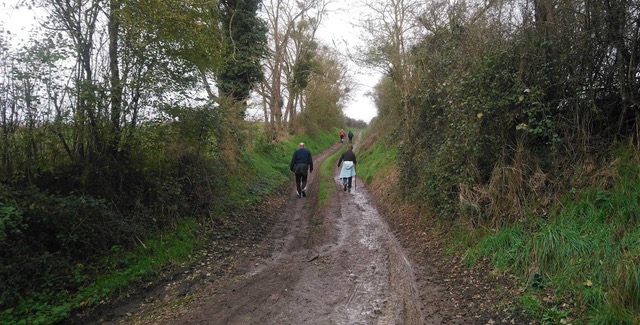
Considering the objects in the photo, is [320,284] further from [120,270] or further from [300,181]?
[300,181]

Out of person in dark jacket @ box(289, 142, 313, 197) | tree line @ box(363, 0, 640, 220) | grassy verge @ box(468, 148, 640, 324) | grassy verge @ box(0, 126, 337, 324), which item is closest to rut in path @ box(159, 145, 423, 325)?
grassy verge @ box(0, 126, 337, 324)

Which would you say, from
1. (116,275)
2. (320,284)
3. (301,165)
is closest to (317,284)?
(320,284)

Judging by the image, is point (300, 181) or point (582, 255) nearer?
point (582, 255)

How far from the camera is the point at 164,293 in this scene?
18.1 ft

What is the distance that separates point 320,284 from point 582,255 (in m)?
3.51

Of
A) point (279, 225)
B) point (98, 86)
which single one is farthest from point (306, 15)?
point (98, 86)

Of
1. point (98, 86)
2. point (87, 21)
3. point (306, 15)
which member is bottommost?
point (98, 86)

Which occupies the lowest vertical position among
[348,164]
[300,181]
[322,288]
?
[322,288]

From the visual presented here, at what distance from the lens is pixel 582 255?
179 inches

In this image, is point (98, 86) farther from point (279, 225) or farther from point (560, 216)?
point (560, 216)

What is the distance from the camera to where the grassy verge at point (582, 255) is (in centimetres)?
380

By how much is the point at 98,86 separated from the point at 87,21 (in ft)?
4.04

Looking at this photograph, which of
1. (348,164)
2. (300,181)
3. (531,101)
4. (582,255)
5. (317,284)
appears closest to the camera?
(582,255)

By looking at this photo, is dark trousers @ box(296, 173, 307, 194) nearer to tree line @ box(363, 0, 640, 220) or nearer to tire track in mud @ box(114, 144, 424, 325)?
tire track in mud @ box(114, 144, 424, 325)
